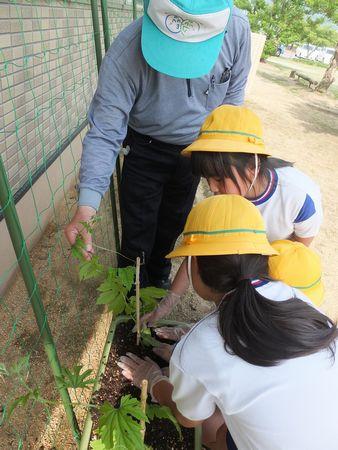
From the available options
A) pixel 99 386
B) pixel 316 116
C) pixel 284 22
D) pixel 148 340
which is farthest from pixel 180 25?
pixel 284 22

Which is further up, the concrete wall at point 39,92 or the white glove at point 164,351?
the concrete wall at point 39,92

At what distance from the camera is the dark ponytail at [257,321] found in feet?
3.26

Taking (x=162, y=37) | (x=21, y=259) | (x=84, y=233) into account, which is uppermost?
(x=162, y=37)

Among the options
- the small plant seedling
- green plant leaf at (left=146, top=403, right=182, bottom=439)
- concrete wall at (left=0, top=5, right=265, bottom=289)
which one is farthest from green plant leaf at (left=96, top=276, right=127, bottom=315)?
concrete wall at (left=0, top=5, right=265, bottom=289)

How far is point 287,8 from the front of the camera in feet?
61.0

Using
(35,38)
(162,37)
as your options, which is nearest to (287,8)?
(35,38)

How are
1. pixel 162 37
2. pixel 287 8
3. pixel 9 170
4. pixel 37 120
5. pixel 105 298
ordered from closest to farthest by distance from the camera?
pixel 162 37 < pixel 105 298 < pixel 9 170 < pixel 37 120 < pixel 287 8

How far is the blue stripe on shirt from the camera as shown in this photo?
64.2 inches

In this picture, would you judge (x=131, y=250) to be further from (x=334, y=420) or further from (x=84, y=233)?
(x=334, y=420)

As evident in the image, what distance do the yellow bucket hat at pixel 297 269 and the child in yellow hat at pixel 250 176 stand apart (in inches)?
6.1

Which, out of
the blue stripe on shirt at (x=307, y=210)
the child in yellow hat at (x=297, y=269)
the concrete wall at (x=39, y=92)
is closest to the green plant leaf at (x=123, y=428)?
the child in yellow hat at (x=297, y=269)

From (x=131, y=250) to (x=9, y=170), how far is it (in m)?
1.12

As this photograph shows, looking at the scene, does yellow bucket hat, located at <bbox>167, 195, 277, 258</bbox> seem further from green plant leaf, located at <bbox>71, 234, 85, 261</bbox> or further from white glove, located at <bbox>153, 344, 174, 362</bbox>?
white glove, located at <bbox>153, 344, 174, 362</bbox>

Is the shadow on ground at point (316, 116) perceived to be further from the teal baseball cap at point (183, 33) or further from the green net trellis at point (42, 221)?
the teal baseball cap at point (183, 33)
